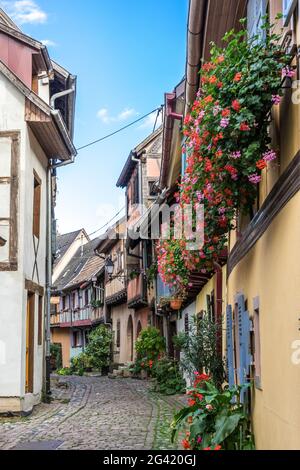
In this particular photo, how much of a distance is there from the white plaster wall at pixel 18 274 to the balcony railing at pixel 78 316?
2335 cm

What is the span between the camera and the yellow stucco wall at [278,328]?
4.54 metres

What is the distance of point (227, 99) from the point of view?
17.7 feet

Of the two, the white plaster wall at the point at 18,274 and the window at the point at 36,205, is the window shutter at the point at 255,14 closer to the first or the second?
the white plaster wall at the point at 18,274

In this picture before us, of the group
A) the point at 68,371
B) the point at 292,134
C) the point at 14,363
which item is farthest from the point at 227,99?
the point at 68,371

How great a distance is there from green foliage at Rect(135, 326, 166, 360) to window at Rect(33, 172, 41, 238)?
857 cm

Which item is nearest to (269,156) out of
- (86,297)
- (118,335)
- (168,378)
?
(168,378)

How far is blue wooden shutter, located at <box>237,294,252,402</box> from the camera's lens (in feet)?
22.9

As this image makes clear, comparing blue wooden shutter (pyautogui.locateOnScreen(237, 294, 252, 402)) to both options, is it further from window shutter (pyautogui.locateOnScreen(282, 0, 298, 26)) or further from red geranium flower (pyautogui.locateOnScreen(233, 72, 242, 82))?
window shutter (pyautogui.locateOnScreen(282, 0, 298, 26))

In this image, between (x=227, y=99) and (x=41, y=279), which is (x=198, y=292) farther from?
(x=227, y=99)

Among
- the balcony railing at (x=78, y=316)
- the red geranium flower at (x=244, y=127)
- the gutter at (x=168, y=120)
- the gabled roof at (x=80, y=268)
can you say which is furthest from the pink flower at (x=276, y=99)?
the gabled roof at (x=80, y=268)

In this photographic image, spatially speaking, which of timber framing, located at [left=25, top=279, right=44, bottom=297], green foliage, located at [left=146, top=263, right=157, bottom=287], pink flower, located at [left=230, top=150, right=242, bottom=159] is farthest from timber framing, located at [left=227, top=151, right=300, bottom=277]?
green foliage, located at [left=146, top=263, right=157, bottom=287]

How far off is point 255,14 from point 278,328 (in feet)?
11.0

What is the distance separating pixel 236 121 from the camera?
17.2 feet

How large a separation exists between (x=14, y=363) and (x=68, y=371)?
62.3 feet
